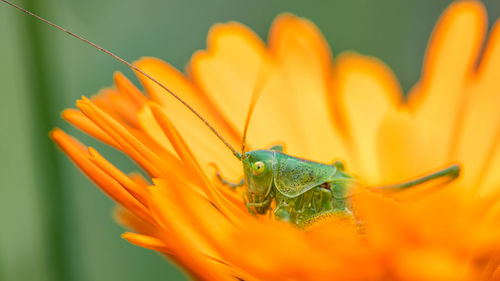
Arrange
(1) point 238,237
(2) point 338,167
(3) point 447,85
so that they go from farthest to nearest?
(3) point 447,85 → (2) point 338,167 → (1) point 238,237

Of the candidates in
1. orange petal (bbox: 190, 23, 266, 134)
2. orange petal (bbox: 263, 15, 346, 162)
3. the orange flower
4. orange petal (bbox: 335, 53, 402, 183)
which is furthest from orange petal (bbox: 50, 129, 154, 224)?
orange petal (bbox: 335, 53, 402, 183)

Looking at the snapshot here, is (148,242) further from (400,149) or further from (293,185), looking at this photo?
(400,149)

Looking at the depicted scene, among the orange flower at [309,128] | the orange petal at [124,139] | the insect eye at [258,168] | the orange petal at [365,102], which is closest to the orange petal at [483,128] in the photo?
the orange flower at [309,128]

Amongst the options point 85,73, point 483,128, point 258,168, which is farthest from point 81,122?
point 483,128

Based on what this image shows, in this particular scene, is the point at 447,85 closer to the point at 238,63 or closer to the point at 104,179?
the point at 238,63

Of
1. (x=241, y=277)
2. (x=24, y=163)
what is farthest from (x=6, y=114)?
(x=241, y=277)

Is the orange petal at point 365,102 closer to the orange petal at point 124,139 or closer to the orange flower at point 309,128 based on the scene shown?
the orange flower at point 309,128
